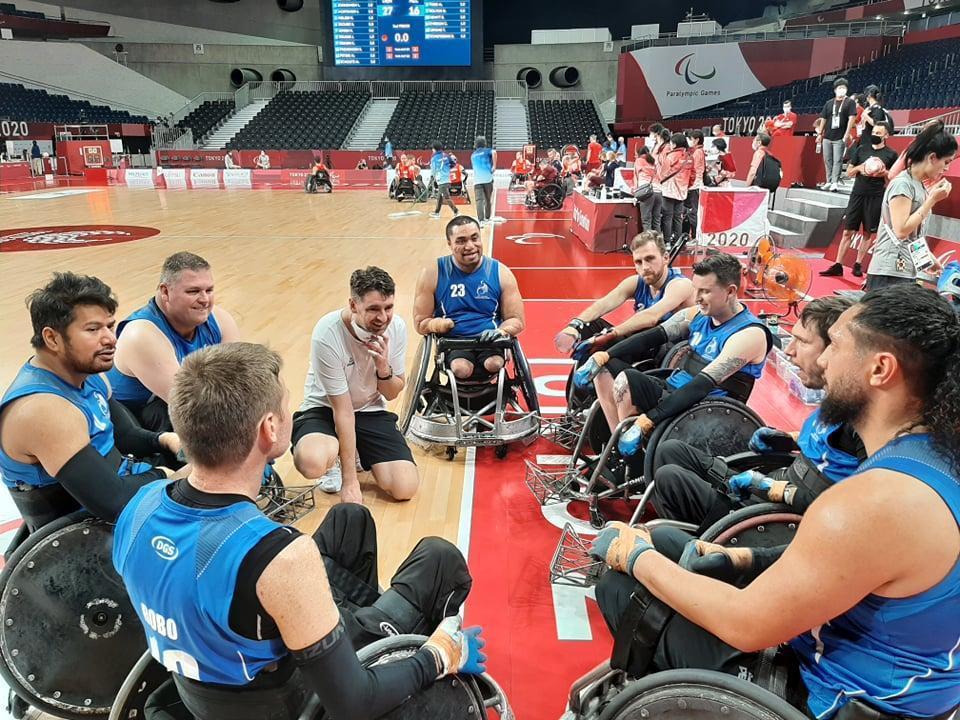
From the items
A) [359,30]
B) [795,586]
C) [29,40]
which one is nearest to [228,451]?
[795,586]

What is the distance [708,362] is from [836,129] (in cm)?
928

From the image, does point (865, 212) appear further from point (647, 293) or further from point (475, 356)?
point (475, 356)

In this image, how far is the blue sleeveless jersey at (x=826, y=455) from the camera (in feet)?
6.24

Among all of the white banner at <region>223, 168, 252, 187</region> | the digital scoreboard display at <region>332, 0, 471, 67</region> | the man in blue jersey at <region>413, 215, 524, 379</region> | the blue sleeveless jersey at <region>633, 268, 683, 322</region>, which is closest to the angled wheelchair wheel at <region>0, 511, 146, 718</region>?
the man in blue jersey at <region>413, 215, 524, 379</region>

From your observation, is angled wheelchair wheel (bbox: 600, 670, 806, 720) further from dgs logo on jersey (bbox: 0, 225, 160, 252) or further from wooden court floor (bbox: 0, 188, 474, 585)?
dgs logo on jersey (bbox: 0, 225, 160, 252)

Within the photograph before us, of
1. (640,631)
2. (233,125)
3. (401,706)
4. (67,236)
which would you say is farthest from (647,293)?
(233,125)

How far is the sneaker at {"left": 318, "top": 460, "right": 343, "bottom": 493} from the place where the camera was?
12.2 ft

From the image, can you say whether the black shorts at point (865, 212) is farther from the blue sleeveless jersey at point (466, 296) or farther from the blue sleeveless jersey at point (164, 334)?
the blue sleeveless jersey at point (164, 334)

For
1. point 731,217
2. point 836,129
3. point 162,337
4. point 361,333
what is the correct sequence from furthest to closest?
point 836,129, point 731,217, point 361,333, point 162,337

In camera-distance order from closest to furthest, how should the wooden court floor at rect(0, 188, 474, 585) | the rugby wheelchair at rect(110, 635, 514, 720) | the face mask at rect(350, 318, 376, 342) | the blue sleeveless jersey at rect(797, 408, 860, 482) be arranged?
the rugby wheelchair at rect(110, 635, 514, 720), the blue sleeveless jersey at rect(797, 408, 860, 482), the face mask at rect(350, 318, 376, 342), the wooden court floor at rect(0, 188, 474, 585)

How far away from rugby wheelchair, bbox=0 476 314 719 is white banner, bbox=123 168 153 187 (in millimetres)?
24743

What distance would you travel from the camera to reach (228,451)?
1.34m

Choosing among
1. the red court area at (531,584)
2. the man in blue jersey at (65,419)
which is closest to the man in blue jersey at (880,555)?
the red court area at (531,584)

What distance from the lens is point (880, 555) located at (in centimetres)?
119
